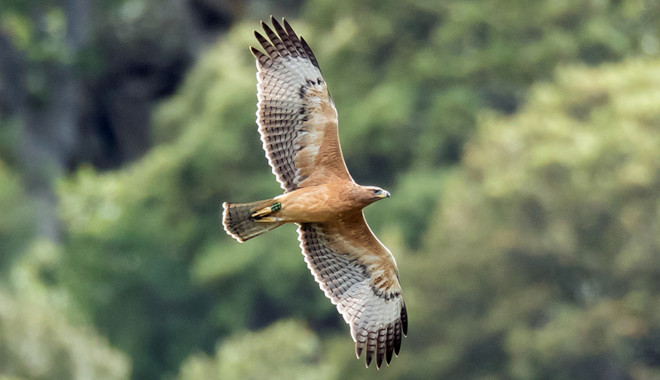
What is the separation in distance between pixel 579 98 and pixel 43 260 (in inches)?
542

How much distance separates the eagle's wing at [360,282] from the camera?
1192 centimetres

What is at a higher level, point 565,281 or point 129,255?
point 129,255

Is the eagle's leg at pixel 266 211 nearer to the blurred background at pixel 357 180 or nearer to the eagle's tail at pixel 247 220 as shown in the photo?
the eagle's tail at pixel 247 220

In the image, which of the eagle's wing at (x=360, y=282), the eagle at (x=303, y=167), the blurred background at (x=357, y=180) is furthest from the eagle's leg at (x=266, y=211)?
the blurred background at (x=357, y=180)

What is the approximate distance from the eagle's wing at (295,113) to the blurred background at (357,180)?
39.4 feet

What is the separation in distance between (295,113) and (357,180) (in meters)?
20.4

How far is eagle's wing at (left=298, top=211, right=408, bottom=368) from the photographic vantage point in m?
11.9

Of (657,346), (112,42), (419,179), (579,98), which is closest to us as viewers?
(657,346)

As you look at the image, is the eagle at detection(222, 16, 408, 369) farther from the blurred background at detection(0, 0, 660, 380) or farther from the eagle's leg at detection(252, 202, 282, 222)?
the blurred background at detection(0, 0, 660, 380)

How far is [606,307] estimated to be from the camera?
85.6ft

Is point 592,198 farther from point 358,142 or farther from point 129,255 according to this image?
point 129,255

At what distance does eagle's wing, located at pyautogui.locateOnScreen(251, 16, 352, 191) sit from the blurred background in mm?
12002

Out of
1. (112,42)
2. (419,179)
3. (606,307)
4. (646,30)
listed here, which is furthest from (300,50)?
(112,42)

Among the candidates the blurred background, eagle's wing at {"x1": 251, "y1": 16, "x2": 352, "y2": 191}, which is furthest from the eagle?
the blurred background
